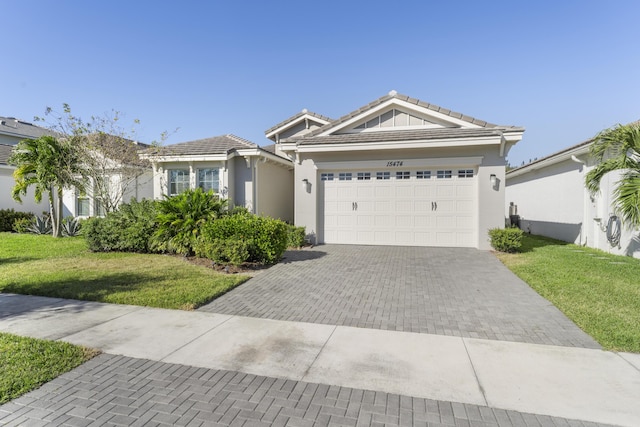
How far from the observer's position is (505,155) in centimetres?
1117

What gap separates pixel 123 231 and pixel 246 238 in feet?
16.6

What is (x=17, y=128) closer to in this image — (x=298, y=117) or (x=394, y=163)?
(x=298, y=117)

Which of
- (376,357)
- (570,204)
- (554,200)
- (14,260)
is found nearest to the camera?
(376,357)

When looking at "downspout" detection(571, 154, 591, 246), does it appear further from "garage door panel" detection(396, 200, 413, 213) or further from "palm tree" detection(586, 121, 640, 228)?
"garage door panel" detection(396, 200, 413, 213)

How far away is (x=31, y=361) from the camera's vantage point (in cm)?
354

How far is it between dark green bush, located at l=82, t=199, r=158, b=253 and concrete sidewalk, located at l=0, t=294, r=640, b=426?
5649mm

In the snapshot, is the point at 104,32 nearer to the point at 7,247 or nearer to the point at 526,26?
the point at 7,247

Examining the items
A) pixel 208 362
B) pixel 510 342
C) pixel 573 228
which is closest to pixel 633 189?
pixel 510 342

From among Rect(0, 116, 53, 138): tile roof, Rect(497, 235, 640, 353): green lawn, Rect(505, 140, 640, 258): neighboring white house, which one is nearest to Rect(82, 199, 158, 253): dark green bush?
Rect(497, 235, 640, 353): green lawn

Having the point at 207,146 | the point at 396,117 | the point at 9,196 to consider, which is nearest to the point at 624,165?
the point at 396,117

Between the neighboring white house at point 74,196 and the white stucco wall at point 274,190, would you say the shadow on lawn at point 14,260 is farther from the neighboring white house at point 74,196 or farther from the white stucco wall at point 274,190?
the white stucco wall at point 274,190

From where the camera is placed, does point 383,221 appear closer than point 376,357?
No

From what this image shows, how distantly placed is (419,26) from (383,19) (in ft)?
4.91

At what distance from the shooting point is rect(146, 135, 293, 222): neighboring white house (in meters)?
13.8
